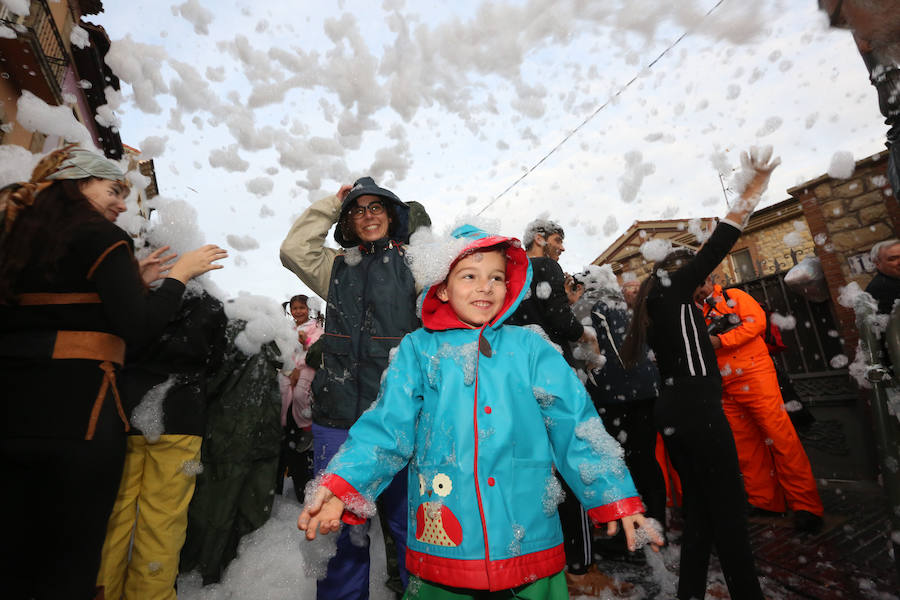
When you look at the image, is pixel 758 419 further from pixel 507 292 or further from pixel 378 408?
pixel 378 408

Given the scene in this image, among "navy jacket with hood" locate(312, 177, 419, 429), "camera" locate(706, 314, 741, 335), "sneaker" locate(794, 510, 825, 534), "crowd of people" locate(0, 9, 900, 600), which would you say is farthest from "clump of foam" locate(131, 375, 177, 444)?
"sneaker" locate(794, 510, 825, 534)

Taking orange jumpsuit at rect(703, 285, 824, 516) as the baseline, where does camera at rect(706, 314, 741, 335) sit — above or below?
above

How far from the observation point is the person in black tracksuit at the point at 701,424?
2143mm

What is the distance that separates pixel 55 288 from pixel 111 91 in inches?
646

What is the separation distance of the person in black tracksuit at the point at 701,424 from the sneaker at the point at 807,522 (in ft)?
6.38

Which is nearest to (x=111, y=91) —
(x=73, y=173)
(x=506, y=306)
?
(x=73, y=173)

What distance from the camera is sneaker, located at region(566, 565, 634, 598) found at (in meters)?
2.64

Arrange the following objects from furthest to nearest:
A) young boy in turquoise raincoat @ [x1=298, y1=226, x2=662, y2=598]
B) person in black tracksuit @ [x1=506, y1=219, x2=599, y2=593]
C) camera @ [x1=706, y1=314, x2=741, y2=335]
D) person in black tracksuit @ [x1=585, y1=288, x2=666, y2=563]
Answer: camera @ [x1=706, y1=314, x2=741, y2=335], person in black tracksuit @ [x1=585, y1=288, x2=666, y2=563], person in black tracksuit @ [x1=506, y1=219, x2=599, y2=593], young boy in turquoise raincoat @ [x1=298, y1=226, x2=662, y2=598]

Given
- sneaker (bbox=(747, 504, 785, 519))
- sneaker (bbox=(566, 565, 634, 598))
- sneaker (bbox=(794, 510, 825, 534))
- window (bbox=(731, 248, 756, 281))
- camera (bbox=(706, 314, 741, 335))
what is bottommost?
sneaker (bbox=(747, 504, 785, 519))

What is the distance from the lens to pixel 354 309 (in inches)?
93.3

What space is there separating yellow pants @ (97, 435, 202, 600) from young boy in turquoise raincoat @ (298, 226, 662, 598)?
145cm

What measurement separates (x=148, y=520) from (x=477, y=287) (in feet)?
6.75

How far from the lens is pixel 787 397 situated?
4.66 m

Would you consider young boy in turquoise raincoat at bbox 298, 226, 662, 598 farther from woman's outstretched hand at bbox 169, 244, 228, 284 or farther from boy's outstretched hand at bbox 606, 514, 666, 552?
woman's outstretched hand at bbox 169, 244, 228, 284
